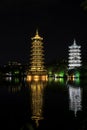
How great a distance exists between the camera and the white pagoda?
4702 inches

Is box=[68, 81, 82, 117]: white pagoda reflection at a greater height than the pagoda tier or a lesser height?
lesser

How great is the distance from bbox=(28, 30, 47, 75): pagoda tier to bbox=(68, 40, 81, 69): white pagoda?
683 inches

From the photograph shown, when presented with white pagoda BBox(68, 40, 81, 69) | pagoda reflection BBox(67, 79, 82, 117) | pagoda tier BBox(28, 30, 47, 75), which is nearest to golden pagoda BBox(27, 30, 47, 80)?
pagoda tier BBox(28, 30, 47, 75)

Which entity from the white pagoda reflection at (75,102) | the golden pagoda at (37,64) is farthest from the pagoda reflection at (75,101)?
the golden pagoda at (37,64)

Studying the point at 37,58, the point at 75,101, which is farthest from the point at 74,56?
the point at 75,101

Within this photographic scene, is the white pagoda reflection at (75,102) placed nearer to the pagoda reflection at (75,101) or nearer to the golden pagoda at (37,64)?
the pagoda reflection at (75,101)

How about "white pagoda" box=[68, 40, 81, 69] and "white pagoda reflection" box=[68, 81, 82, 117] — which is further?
"white pagoda" box=[68, 40, 81, 69]

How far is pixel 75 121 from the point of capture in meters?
17.2

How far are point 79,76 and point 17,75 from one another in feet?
101

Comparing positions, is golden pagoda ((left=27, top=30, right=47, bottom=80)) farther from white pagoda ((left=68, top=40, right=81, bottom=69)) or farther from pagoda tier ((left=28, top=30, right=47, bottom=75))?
white pagoda ((left=68, top=40, right=81, bottom=69))

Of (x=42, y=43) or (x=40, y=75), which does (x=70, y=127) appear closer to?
(x=40, y=75)

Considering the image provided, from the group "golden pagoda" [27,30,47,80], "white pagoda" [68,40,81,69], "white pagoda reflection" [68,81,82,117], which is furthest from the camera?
"white pagoda" [68,40,81,69]

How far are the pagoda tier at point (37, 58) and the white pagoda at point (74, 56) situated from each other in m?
17.3

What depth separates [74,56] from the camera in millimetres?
122438
